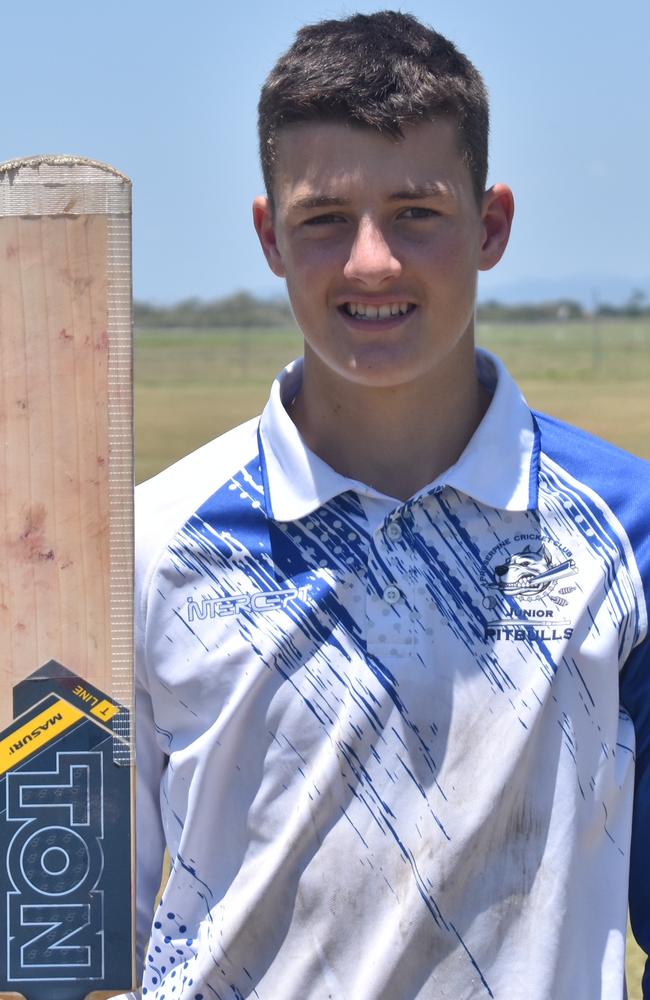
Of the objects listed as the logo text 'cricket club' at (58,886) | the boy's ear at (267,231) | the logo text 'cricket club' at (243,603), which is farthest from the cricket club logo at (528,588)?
the logo text 'cricket club' at (58,886)

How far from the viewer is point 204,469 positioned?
214 centimetres

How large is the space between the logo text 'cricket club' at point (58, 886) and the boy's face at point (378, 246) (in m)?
0.72

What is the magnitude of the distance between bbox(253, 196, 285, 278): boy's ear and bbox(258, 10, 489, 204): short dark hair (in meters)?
0.03

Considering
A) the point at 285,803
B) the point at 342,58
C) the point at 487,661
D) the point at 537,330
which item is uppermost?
the point at 342,58

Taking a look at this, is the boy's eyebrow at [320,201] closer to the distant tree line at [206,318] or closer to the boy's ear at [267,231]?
the boy's ear at [267,231]

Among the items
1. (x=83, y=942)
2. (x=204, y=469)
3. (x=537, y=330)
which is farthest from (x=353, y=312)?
(x=537, y=330)

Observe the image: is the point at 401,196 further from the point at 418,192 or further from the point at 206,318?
the point at 206,318

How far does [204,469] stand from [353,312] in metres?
0.33

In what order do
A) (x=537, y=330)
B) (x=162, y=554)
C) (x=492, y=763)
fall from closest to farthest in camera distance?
(x=492, y=763), (x=162, y=554), (x=537, y=330)

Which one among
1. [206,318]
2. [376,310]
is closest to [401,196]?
[376,310]

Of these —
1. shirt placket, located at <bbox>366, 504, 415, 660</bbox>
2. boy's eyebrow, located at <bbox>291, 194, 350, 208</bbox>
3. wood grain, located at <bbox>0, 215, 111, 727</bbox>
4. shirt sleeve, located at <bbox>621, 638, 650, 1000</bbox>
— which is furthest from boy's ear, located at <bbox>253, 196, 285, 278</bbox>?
shirt sleeve, located at <bbox>621, 638, 650, 1000</bbox>

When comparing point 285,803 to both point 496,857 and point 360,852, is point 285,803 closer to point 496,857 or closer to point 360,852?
point 360,852

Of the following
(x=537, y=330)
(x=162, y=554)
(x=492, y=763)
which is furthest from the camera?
(x=537, y=330)

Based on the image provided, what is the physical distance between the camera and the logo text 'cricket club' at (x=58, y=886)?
7.02ft
